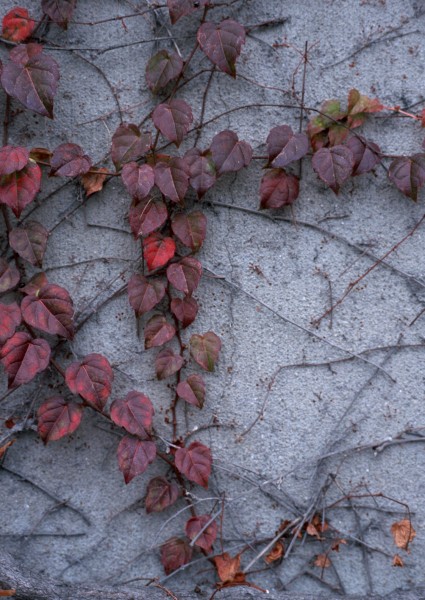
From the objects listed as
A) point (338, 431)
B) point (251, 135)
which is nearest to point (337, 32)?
point (251, 135)

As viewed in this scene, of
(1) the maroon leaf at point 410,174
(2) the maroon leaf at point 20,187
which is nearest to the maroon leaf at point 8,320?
(2) the maroon leaf at point 20,187

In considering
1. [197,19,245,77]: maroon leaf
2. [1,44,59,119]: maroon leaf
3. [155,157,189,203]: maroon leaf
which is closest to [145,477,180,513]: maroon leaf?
[155,157,189,203]: maroon leaf

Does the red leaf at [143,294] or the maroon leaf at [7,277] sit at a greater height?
the maroon leaf at [7,277]

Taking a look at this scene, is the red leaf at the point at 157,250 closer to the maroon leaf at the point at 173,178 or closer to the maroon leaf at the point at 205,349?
the maroon leaf at the point at 173,178

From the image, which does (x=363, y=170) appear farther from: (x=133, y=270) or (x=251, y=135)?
(x=133, y=270)

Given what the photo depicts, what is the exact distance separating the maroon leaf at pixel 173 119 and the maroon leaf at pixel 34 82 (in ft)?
0.90

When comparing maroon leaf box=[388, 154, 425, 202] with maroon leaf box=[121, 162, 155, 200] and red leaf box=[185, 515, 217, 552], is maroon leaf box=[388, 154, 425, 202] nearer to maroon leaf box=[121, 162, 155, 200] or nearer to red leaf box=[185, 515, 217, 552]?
maroon leaf box=[121, 162, 155, 200]

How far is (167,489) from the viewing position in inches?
70.6

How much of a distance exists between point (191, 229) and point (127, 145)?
287mm

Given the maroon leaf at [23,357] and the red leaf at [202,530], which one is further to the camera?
the red leaf at [202,530]

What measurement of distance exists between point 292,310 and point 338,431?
38cm

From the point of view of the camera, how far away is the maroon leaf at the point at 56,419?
5.64 ft

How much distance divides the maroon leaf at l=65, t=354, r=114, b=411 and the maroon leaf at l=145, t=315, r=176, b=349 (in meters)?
0.14

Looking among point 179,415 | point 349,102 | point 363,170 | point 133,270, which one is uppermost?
point 349,102
